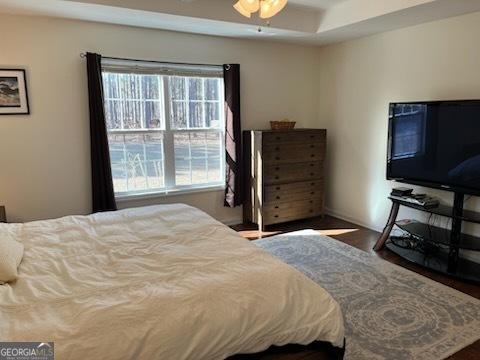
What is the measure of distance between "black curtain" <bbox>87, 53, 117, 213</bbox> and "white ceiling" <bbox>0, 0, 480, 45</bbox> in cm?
51

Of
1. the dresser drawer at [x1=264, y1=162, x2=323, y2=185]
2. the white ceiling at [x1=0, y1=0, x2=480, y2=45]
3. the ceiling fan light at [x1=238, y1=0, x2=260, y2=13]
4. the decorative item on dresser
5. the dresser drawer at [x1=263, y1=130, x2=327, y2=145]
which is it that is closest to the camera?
the ceiling fan light at [x1=238, y1=0, x2=260, y2=13]

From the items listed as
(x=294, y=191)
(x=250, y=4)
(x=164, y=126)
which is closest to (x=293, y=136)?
(x=294, y=191)

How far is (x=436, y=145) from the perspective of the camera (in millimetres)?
3172

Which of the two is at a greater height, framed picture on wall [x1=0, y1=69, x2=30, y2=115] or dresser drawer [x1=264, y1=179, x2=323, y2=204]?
framed picture on wall [x1=0, y1=69, x2=30, y2=115]

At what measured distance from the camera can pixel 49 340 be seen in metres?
1.21

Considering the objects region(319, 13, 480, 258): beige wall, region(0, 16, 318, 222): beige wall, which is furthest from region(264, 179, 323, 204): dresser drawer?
region(0, 16, 318, 222): beige wall

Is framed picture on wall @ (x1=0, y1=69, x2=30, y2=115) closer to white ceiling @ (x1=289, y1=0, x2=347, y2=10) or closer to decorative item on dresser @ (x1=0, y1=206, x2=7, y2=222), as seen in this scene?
decorative item on dresser @ (x1=0, y1=206, x2=7, y2=222)

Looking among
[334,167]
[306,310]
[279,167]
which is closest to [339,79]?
[334,167]

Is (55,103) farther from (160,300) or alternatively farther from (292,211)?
(292,211)

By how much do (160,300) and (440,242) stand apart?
107 inches

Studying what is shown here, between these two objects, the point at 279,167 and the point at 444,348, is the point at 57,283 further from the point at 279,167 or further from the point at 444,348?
the point at 279,167

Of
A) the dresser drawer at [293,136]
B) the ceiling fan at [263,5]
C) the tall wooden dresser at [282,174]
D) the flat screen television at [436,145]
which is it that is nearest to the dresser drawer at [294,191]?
the tall wooden dresser at [282,174]

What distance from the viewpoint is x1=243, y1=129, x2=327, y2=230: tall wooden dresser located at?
4.11 metres
